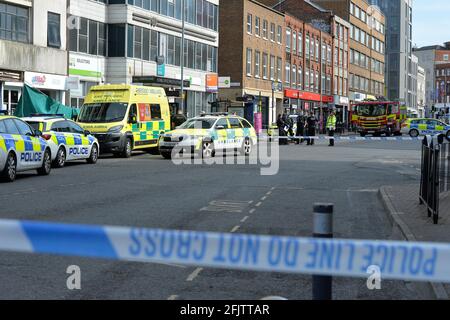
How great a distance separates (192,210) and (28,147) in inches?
267

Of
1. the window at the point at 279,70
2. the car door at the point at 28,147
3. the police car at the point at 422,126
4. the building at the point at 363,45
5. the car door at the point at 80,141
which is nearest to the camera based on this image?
the car door at the point at 28,147

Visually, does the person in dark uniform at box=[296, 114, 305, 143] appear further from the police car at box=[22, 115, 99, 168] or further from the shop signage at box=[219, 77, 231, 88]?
the police car at box=[22, 115, 99, 168]

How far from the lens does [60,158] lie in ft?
67.6

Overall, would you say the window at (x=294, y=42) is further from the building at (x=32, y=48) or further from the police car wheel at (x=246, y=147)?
the police car wheel at (x=246, y=147)

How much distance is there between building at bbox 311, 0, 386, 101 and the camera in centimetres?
9025

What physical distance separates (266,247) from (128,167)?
18.2 m

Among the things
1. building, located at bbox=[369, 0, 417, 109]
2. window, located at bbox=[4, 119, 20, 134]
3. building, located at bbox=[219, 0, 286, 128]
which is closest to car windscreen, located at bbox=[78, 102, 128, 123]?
window, located at bbox=[4, 119, 20, 134]

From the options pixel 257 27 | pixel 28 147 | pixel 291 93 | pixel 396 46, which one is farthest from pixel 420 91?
pixel 28 147

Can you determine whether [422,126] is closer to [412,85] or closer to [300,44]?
[300,44]

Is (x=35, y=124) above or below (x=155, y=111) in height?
below

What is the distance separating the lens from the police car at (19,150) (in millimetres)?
15656

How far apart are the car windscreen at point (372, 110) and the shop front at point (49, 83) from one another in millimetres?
27867

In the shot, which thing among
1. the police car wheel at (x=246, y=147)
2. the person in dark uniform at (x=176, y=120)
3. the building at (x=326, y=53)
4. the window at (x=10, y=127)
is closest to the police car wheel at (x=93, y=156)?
the window at (x=10, y=127)
